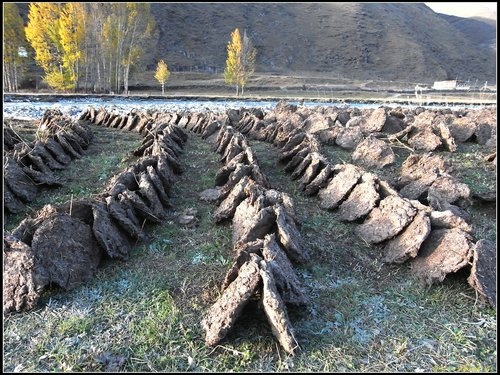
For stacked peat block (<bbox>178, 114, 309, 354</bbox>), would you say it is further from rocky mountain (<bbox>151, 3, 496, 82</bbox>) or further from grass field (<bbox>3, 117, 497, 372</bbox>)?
rocky mountain (<bbox>151, 3, 496, 82</bbox>)

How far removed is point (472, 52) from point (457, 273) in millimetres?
117806

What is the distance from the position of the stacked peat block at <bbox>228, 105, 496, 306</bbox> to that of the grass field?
7.8 inches

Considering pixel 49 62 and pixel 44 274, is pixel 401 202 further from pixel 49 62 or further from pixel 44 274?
pixel 49 62

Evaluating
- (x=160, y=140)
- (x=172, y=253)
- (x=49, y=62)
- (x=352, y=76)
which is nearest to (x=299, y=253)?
(x=172, y=253)

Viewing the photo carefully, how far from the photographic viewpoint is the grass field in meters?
3.47

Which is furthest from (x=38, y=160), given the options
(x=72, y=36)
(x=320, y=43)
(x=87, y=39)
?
(x=320, y=43)

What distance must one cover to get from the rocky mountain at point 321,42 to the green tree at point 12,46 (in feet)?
98.3

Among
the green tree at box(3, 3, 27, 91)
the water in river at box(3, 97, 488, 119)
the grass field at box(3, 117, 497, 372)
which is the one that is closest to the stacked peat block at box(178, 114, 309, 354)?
the grass field at box(3, 117, 497, 372)

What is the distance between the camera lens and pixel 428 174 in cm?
721

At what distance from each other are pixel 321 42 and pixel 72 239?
9537cm

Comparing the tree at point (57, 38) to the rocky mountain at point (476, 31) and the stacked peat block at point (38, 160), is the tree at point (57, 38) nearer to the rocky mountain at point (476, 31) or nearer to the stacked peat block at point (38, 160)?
the stacked peat block at point (38, 160)

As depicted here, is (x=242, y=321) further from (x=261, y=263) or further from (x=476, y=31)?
(x=476, y=31)

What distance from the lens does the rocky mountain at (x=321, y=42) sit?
254 ft

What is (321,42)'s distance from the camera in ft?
302
